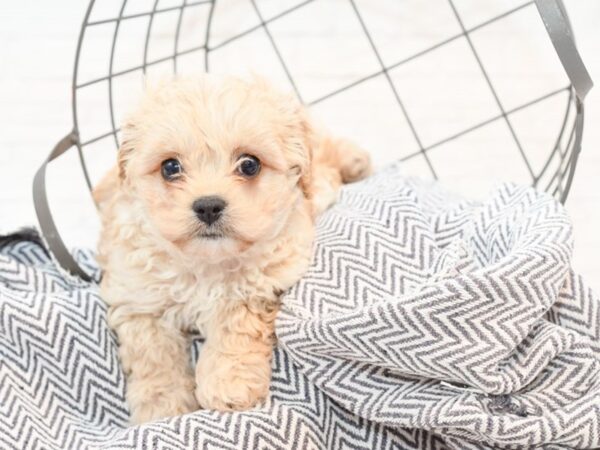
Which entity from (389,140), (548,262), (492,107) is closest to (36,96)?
(389,140)

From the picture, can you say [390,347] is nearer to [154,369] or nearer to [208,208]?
[208,208]

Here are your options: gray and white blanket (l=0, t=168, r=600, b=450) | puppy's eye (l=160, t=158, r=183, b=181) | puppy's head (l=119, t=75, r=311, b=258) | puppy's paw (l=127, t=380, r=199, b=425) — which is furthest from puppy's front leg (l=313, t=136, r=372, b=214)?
puppy's paw (l=127, t=380, r=199, b=425)

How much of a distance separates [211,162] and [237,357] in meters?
0.44

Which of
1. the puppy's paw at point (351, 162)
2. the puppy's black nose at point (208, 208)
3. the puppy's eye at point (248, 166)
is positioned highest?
the puppy's eye at point (248, 166)

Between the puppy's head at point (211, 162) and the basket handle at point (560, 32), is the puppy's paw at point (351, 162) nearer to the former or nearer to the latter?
the puppy's head at point (211, 162)

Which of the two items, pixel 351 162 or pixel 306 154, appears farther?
pixel 351 162

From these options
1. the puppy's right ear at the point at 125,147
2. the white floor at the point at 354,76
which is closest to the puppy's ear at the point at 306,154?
the puppy's right ear at the point at 125,147

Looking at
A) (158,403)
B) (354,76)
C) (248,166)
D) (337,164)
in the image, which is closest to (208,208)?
(248,166)

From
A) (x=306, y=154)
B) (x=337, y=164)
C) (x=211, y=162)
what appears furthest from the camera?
(x=337, y=164)

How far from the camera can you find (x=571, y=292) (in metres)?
1.78

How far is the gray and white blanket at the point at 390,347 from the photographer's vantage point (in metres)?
1.62

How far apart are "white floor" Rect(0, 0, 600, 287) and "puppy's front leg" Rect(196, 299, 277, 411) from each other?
2.94 ft

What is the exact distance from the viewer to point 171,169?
5.62 feet

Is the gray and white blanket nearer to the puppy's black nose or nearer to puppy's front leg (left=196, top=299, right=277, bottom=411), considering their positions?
puppy's front leg (left=196, top=299, right=277, bottom=411)
